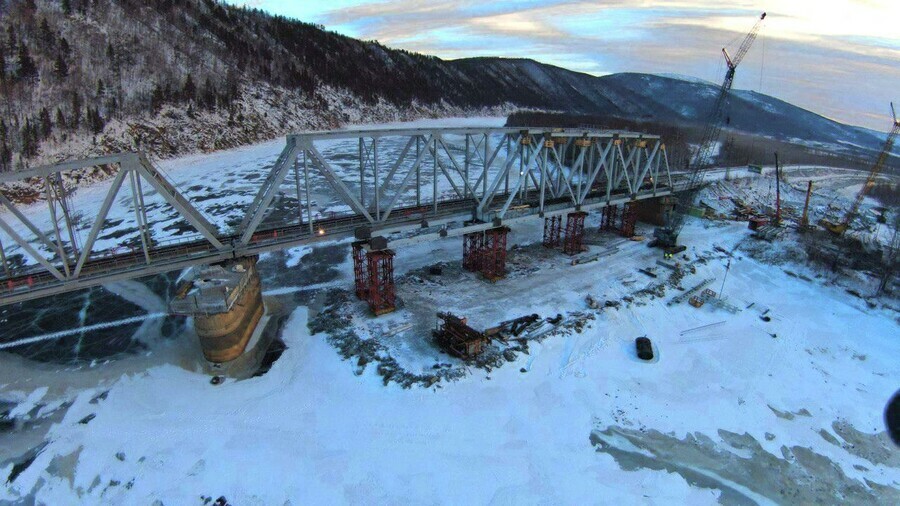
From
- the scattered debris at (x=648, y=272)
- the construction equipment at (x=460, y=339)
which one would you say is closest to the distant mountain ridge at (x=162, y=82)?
the construction equipment at (x=460, y=339)

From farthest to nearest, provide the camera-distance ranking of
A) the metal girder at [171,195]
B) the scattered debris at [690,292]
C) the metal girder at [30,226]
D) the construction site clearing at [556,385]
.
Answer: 1. the scattered debris at [690,292]
2. the metal girder at [171,195]
3. the metal girder at [30,226]
4. the construction site clearing at [556,385]

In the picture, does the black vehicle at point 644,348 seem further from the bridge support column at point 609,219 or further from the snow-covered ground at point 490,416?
the bridge support column at point 609,219

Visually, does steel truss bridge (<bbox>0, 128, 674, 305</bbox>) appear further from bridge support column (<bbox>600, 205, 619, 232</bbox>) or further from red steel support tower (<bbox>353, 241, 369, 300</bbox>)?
bridge support column (<bbox>600, 205, 619, 232</bbox>)

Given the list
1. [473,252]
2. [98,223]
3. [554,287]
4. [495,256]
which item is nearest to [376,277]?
[473,252]

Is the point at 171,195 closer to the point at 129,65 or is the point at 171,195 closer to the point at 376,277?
the point at 376,277

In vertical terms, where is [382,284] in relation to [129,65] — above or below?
below

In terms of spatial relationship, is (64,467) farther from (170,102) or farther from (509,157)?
(170,102)
